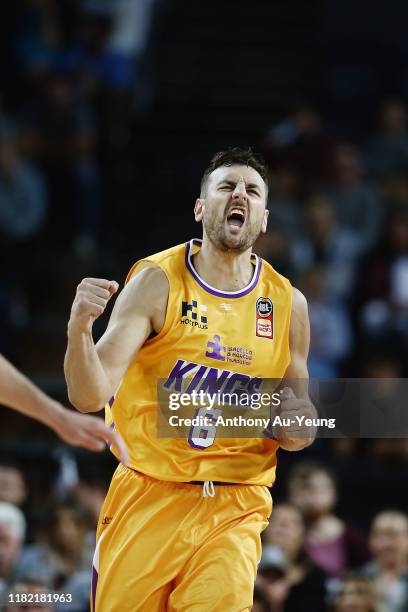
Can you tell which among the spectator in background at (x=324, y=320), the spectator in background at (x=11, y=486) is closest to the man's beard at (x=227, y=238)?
the spectator in background at (x=11, y=486)

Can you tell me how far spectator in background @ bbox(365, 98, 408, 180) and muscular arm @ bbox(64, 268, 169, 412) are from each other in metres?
7.64

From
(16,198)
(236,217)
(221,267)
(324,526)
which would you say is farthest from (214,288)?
(16,198)

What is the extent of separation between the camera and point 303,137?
12.5 m

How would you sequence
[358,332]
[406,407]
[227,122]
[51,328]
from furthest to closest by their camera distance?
[227,122] < [51,328] < [358,332] < [406,407]

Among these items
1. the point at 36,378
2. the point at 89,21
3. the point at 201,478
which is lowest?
the point at 201,478

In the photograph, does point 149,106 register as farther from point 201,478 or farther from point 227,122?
point 201,478

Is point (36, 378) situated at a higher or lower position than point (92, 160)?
lower

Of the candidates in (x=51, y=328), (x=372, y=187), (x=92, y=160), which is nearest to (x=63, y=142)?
(x=92, y=160)

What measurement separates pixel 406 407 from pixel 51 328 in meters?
4.63

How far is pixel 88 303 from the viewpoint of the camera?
188 inches

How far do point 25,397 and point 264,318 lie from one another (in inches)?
72.2

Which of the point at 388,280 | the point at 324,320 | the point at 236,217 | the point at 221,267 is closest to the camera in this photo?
the point at 236,217

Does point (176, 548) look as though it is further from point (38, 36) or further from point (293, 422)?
point (38, 36)

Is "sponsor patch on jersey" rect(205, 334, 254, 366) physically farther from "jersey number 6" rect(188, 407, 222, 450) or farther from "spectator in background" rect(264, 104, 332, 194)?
"spectator in background" rect(264, 104, 332, 194)
